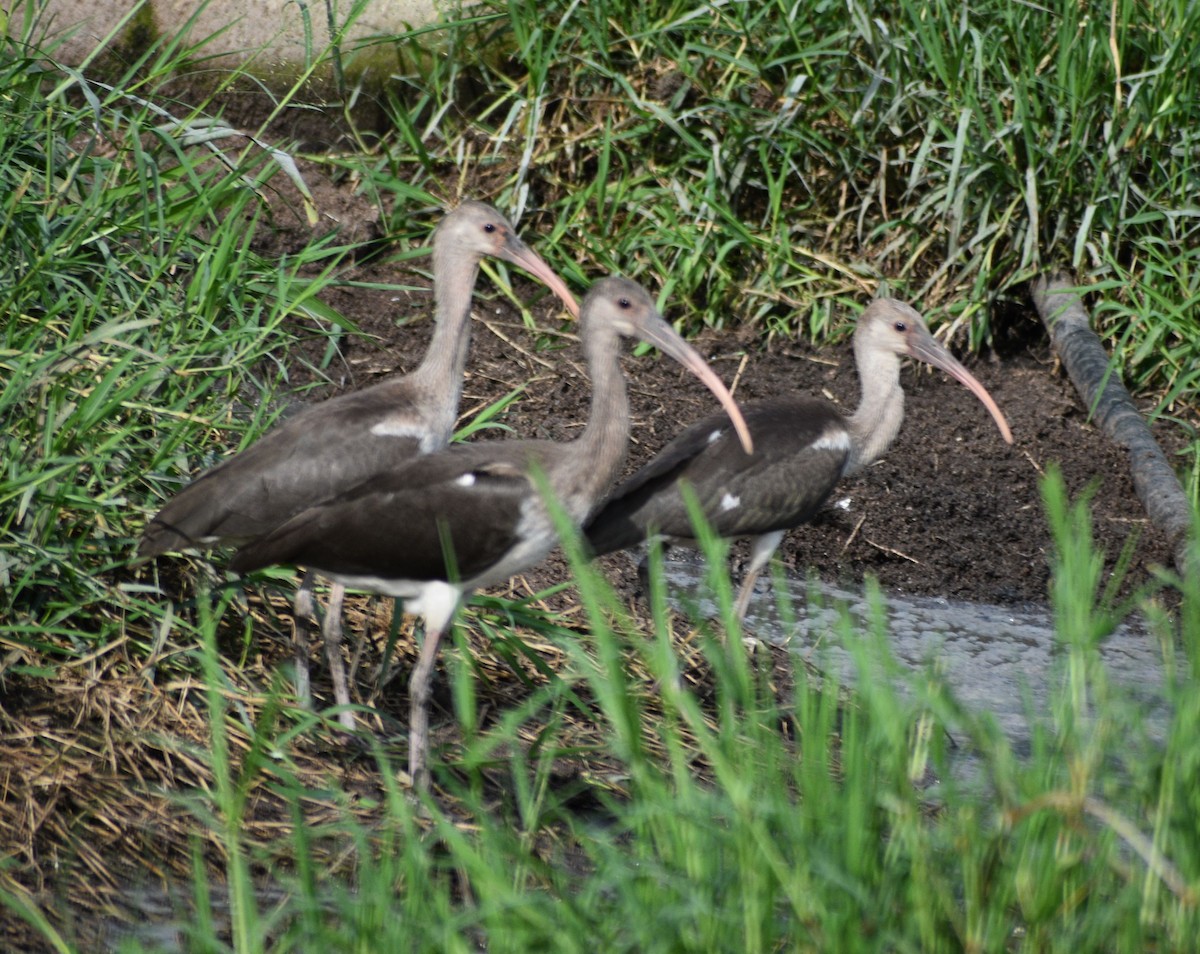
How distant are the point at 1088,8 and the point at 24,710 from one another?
4.97m

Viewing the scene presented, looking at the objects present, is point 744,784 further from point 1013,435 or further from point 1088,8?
point 1088,8

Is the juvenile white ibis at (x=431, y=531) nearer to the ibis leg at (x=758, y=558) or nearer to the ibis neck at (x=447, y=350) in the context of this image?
the ibis neck at (x=447, y=350)

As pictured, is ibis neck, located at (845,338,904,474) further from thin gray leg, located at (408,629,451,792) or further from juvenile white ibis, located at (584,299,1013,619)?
thin gray leg, located at (408,629,451,792)

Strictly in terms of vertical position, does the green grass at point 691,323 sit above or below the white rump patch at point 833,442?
above

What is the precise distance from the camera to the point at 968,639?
521cm

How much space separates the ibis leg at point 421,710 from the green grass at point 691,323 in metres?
0.09

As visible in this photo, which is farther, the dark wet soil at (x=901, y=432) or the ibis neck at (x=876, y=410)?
the dark wet soil at (x=901, y=432)

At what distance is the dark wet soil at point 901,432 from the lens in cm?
566

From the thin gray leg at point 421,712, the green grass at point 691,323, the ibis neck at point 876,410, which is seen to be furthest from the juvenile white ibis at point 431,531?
the ibis neck at point 876,410

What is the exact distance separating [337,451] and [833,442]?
5.48 ft

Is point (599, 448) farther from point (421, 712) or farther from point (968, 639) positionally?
point (968, 639)

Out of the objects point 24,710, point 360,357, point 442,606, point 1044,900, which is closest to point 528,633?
point 442,606

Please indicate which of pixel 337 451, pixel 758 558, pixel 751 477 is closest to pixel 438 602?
pixel 337 451

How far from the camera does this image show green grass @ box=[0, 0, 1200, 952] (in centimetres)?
242
